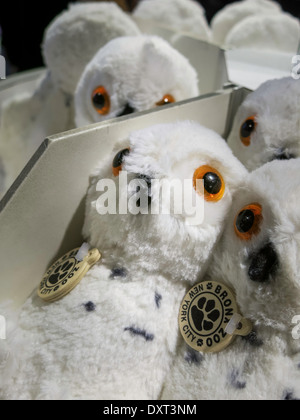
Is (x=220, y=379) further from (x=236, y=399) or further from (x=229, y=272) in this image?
(x=229, y=272)

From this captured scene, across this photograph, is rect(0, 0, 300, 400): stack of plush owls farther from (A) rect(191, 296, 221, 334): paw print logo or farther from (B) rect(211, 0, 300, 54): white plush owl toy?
(B) rect(211, 0, 300, 54): white plush owl toy

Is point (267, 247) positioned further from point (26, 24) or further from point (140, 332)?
point (26, 24)

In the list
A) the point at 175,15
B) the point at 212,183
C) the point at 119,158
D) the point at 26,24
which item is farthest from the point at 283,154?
the point at 26,24

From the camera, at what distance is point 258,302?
0.46m

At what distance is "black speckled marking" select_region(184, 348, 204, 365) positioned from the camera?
51 centimetres

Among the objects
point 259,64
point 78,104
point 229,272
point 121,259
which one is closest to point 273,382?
point 229,272

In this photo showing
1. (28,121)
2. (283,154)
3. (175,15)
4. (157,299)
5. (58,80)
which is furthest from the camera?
(175,15)

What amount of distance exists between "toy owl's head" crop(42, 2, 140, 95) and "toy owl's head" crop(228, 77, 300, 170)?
0.67m

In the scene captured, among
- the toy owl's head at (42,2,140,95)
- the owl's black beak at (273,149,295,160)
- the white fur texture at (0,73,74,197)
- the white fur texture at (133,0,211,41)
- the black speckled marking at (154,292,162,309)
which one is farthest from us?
the white fur texture at (133,0,211,41)

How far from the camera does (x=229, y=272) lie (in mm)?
511

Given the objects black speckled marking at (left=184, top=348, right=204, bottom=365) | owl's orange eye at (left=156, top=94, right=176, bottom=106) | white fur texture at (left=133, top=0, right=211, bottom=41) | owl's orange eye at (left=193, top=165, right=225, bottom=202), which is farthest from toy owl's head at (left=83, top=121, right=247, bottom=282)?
white fur texture at (left=133, top=0, right=211, bottom=41)

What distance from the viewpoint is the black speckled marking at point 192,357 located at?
507mm

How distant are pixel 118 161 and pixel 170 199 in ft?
0.39

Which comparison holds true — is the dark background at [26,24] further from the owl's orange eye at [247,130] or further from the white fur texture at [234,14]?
the owl's orange eye at [247,130]
